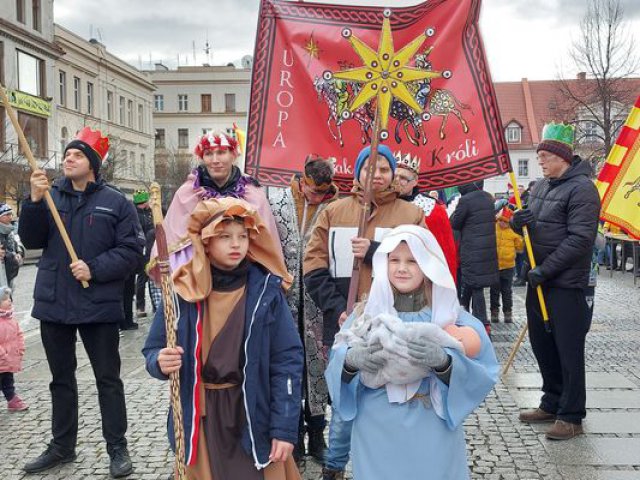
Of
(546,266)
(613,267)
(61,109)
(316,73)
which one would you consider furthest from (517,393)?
(61,109)

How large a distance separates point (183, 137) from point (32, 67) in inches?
1333

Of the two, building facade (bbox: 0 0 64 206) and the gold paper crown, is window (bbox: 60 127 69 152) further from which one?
the gold paper crown

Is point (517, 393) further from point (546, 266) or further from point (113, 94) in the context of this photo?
point (113, 94)

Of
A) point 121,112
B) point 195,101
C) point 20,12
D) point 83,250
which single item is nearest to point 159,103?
point 195,101

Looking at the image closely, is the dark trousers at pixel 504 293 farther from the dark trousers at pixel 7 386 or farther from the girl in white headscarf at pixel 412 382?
the girl in white headscarf at pixel 412 382

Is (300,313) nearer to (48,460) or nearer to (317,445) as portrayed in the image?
(317,445)

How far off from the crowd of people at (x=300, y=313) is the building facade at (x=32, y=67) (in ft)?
106

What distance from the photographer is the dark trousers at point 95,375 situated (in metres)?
4.43

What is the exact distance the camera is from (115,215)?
450cm

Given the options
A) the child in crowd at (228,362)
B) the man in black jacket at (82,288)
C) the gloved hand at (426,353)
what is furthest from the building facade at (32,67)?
the gloved hand at (426,353)

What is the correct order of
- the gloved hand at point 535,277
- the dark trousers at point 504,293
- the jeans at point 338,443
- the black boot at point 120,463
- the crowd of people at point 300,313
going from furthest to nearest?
the dark trousers at point 504,293 → the gloved hand at point 535,277 → the black boot at point 120,463 → the jeans at point 338,443 → the crowd of people at point 300,313

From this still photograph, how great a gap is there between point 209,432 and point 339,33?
2.84 m

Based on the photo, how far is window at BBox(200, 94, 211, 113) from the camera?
7219cm

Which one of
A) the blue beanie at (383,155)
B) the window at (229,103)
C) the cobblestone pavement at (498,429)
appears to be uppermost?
the window at (229,103)
